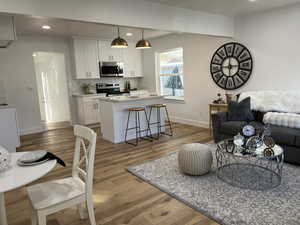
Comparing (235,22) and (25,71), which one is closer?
(235,22)

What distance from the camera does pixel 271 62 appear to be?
4391mm

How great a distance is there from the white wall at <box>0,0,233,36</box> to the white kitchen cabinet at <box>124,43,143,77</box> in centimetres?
346

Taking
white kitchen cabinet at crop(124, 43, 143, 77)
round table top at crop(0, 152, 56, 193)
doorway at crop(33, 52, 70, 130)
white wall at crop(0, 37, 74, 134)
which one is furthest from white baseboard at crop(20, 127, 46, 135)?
round table top at crop(0, 152, 56, 193)

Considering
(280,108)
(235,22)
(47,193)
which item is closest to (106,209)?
(47,193)

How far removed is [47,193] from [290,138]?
3134 mm

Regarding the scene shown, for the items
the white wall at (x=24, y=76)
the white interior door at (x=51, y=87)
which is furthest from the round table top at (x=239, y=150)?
the white interior door at (x=51, y=87)

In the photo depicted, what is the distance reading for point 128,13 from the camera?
333 cm

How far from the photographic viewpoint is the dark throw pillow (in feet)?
13.2

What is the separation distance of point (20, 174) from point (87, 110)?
4.95 meters

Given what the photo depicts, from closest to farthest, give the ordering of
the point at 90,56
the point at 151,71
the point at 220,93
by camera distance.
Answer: the point at 220,93 → the point at 90,56 → the point at 151,71

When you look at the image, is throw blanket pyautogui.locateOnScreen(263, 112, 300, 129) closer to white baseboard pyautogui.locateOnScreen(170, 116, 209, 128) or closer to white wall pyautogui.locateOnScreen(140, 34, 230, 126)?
white wall pyautogui.locateOnScreen(140, 34, 230, 126)

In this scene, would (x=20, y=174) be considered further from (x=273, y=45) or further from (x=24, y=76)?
(x=24, y=76)

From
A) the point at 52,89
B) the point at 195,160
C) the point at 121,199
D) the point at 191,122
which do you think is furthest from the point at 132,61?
the point at 121,199

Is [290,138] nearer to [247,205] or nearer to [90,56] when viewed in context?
[247,205]
